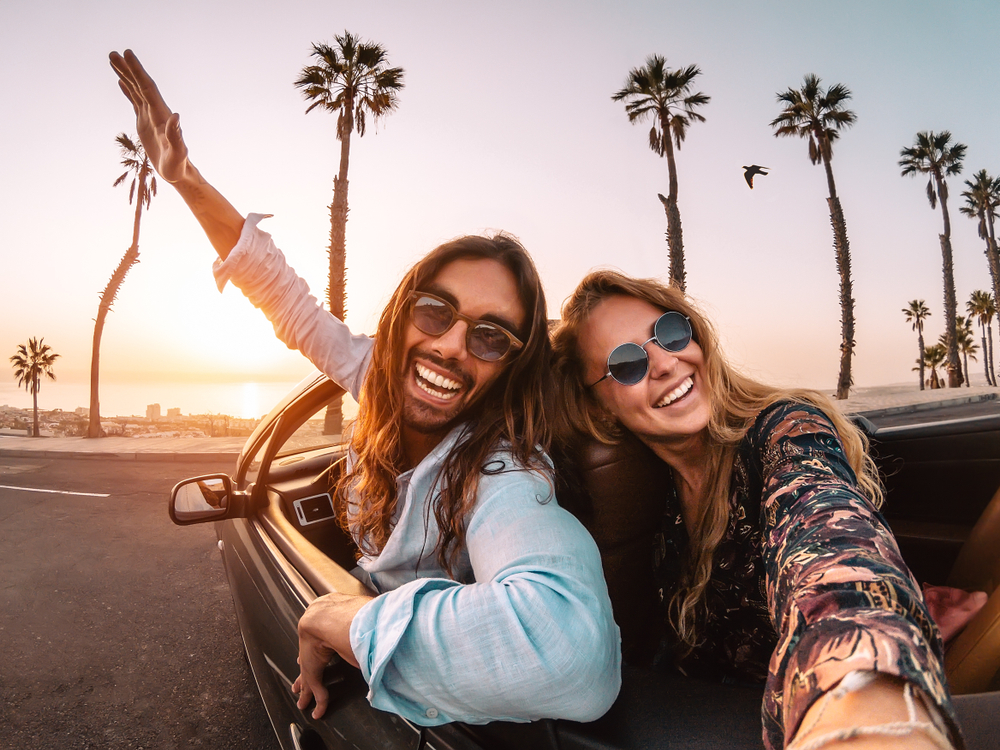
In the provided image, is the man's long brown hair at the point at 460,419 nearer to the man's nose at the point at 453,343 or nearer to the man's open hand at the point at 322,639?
the man's nose at the point at 453,343

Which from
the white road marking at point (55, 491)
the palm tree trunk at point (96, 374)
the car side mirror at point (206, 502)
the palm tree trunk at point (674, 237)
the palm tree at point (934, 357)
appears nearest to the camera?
the car side mirror at point (206, 502)

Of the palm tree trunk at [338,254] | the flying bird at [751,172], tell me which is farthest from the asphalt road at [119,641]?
the palm tree trunk at [338,254]

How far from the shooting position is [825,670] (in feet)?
2.30

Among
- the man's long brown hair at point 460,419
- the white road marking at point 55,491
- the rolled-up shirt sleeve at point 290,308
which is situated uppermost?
the rolled-up shirt sleeve at point 290,308

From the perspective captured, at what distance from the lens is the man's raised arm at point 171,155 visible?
7.57 feet

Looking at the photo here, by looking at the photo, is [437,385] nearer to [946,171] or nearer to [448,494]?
[448,494]

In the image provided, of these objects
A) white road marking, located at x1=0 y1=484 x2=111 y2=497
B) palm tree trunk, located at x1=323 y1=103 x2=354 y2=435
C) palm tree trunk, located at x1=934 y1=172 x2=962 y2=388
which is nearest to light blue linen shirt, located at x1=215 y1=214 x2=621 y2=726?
white road marking, located at x1=0 y1=484 x2=111 y2=497

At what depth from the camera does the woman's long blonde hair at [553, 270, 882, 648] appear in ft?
5.06

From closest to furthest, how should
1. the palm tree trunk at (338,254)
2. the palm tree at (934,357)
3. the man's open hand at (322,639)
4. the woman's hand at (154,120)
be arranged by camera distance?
the man's open hand at (322,639), the woman's hand at (154,120), the palm tree trunk at (338,254), the palm tree at (934,357)

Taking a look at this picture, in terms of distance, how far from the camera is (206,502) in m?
2.26

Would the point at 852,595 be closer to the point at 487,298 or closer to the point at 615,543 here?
the point at 615,543

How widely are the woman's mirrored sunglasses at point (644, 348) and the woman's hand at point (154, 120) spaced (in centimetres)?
220

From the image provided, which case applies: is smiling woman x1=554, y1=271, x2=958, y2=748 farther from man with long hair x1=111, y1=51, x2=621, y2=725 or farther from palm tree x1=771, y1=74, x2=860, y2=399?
palm tree x1=771, y1=74, x2=860, y2=399

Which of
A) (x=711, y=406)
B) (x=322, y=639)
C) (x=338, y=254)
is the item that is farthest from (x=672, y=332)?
(x=338, y=254)
